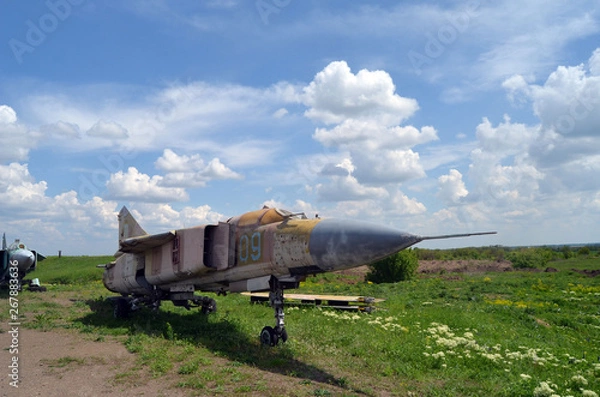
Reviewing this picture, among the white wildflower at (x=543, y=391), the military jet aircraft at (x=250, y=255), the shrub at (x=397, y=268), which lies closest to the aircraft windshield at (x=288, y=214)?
the military jet aircraft at (x=250, y=255)

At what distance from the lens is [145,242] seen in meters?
13.9

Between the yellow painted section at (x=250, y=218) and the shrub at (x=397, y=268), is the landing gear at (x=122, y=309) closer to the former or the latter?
the yellow painted section at (x=250, y=218)

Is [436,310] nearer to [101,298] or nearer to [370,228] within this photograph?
[370,228]

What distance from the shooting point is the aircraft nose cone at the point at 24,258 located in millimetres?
23719

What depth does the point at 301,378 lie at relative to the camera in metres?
8.13

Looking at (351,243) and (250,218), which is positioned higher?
(250,218)

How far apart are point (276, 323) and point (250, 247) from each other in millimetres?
2020

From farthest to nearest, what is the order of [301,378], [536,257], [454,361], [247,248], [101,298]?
[536,257] < [101,298] < [247,248] < [454,361] < [301,378]

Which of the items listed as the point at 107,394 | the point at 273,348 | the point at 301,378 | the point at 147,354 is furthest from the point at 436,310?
the point at 107,394

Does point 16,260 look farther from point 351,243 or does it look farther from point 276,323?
point 351,243

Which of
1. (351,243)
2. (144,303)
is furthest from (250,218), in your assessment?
(144,303)

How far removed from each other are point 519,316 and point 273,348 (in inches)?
445

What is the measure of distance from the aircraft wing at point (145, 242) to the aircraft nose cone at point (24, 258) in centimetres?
1316

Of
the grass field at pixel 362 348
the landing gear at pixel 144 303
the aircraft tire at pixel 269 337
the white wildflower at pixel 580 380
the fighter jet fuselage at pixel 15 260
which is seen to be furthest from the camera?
the fighter jet fuselage at pixel 15 260
